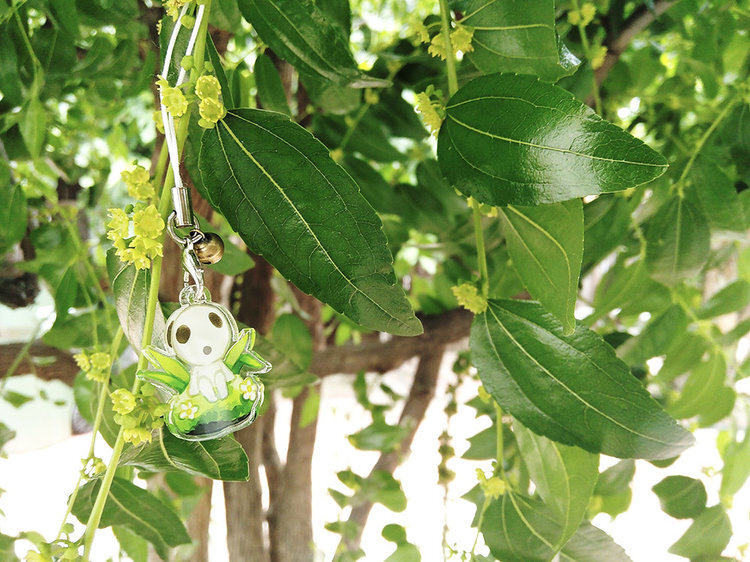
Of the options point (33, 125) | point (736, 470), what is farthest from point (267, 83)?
point (736, 470)

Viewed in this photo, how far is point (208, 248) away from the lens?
0.18 meters

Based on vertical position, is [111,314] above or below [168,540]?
above

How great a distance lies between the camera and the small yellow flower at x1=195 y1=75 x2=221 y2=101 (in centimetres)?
15

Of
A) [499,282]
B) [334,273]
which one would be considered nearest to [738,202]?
[499,282]

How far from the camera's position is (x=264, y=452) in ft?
1.90

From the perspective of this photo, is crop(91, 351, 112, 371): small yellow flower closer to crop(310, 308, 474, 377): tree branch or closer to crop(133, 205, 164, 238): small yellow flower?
crop(133, 205, 164, 238): small yellow flower

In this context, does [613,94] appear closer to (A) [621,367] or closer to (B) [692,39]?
(B) [692,39]

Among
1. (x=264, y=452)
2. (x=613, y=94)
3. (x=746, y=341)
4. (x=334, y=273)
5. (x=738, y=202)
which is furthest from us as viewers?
(x=746, y=341)

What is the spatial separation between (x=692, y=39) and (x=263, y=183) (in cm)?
34

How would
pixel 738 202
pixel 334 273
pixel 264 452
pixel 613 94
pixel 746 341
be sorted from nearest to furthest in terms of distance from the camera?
pixel 334 273, pixel 738 202, pixel 613 94, pixel 264 452, pixel 746 341

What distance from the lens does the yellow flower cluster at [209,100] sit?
154mm

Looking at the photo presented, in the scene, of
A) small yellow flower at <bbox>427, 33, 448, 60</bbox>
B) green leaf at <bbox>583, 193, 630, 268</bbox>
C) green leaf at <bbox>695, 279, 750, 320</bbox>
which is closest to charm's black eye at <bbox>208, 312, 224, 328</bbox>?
small yellow flower at <bbox>427, 33, 448, 60</bbox>

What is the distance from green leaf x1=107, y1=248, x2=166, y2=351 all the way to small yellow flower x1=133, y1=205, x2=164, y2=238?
0.02 meters

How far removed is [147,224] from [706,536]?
1.19ft
